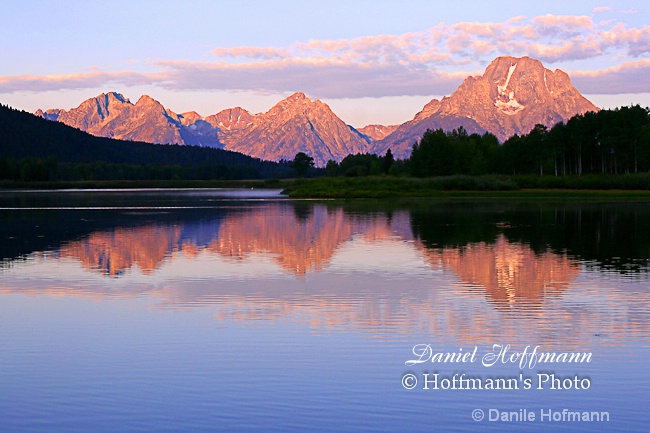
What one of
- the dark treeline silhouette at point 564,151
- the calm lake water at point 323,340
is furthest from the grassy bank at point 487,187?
the calm lake water at point 323,340

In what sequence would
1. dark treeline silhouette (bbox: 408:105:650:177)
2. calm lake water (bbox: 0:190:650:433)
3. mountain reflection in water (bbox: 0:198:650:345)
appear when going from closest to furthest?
calm lake water (bbox: 0:190:650:433) → mountain reflection in water (bbox: 0:198:650:345) → dark treeline silhouette (bbox: 408:105:650:177)

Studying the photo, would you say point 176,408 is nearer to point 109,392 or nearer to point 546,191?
point 109,392

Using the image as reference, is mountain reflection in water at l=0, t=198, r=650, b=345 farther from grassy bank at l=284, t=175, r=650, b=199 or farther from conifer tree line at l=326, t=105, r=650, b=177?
conifer tree line at l=326, t=105, r=650, b=177

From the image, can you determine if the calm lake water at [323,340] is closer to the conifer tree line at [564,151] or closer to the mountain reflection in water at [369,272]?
the mountain reflection in water at [369,272]

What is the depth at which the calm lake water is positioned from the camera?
1466cm

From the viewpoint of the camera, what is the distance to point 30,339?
66.9 ft

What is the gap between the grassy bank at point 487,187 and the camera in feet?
417

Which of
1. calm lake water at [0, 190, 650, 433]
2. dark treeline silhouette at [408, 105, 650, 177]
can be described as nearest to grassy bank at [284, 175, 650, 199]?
dark treeline silhouette at [408, 105, 650, 177]

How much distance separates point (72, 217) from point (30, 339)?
2339 inches

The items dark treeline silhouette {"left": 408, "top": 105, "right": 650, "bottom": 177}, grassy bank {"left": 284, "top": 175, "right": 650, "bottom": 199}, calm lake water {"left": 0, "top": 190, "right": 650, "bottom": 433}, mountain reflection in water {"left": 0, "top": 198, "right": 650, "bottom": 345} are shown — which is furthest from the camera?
A: dark treeline silhouette {"left": 408, "top": 105, "right": 650, "bottom": 177}

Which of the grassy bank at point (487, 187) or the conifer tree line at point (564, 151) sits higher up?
the conifer tree line at point (564, 151)

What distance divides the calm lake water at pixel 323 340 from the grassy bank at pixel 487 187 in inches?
3495

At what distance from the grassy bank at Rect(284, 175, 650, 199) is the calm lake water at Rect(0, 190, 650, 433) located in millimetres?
88768

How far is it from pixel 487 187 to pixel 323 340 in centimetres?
12227
